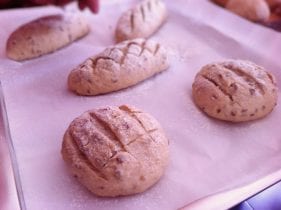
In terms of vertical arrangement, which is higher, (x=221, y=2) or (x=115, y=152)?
(x=221, y=2)

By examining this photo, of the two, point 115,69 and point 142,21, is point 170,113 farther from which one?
point 142,21

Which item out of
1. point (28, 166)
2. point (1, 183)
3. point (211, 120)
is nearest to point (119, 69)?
point (211, 120)

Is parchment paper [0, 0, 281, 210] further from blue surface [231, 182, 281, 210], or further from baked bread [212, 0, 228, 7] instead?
baked bread [212, 0, 228, 7]

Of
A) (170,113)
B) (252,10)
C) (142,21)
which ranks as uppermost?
(252,10)

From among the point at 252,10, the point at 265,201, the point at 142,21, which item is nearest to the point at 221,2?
the point at 252,10

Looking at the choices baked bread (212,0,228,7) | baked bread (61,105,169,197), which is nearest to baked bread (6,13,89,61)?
baked bread (61,105,169,197)

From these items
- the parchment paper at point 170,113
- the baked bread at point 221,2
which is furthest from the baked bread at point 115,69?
the baked bread at point 221,2

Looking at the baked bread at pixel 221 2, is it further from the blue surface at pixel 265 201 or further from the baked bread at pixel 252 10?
the blue surface at pixel 265 201
